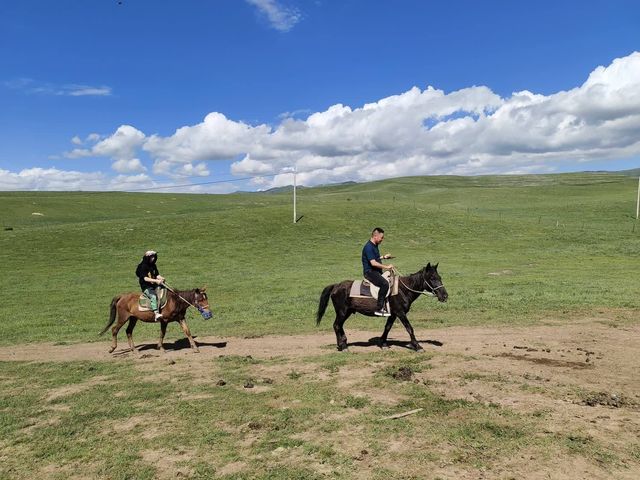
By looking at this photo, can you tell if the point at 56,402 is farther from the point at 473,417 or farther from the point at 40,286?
the point at 40,286

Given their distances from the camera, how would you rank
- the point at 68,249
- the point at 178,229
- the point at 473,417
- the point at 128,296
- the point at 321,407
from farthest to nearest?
the point at 178,229
the point at 68,249
the point at 128,296
the point at 321,407
the point at 473,417

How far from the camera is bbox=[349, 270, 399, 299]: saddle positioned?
14.3m

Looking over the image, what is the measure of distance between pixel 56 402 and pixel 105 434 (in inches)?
114

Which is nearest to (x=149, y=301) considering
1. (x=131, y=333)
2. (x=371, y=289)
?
(x=131, y=333)

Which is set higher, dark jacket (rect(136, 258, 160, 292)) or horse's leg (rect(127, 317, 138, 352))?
dark jacket (rect(136, 258, 160, 292))

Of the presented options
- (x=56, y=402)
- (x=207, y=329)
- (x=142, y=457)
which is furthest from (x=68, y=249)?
(x=142, y=457)

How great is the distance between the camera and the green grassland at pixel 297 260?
21.8 meters

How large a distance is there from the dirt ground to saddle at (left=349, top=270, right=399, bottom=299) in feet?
5.96

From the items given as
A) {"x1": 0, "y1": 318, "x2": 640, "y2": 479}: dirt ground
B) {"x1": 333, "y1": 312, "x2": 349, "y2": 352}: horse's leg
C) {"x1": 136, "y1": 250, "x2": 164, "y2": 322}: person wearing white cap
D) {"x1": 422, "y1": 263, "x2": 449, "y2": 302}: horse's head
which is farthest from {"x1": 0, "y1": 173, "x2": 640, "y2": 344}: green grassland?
{"x1": 422, "y1": 263, "x2": 449, "y2": 302}: horse's head

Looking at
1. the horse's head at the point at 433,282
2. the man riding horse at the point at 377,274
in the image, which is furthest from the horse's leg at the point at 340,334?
the horse's head at the point at 433,282

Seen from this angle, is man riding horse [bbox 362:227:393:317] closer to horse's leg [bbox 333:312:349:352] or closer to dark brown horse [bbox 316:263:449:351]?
dark brown horse [bbox 316:263:449:351]

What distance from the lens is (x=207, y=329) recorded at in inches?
797

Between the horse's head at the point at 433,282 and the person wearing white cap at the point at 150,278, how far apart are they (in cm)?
901

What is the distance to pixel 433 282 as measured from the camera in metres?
14.0
